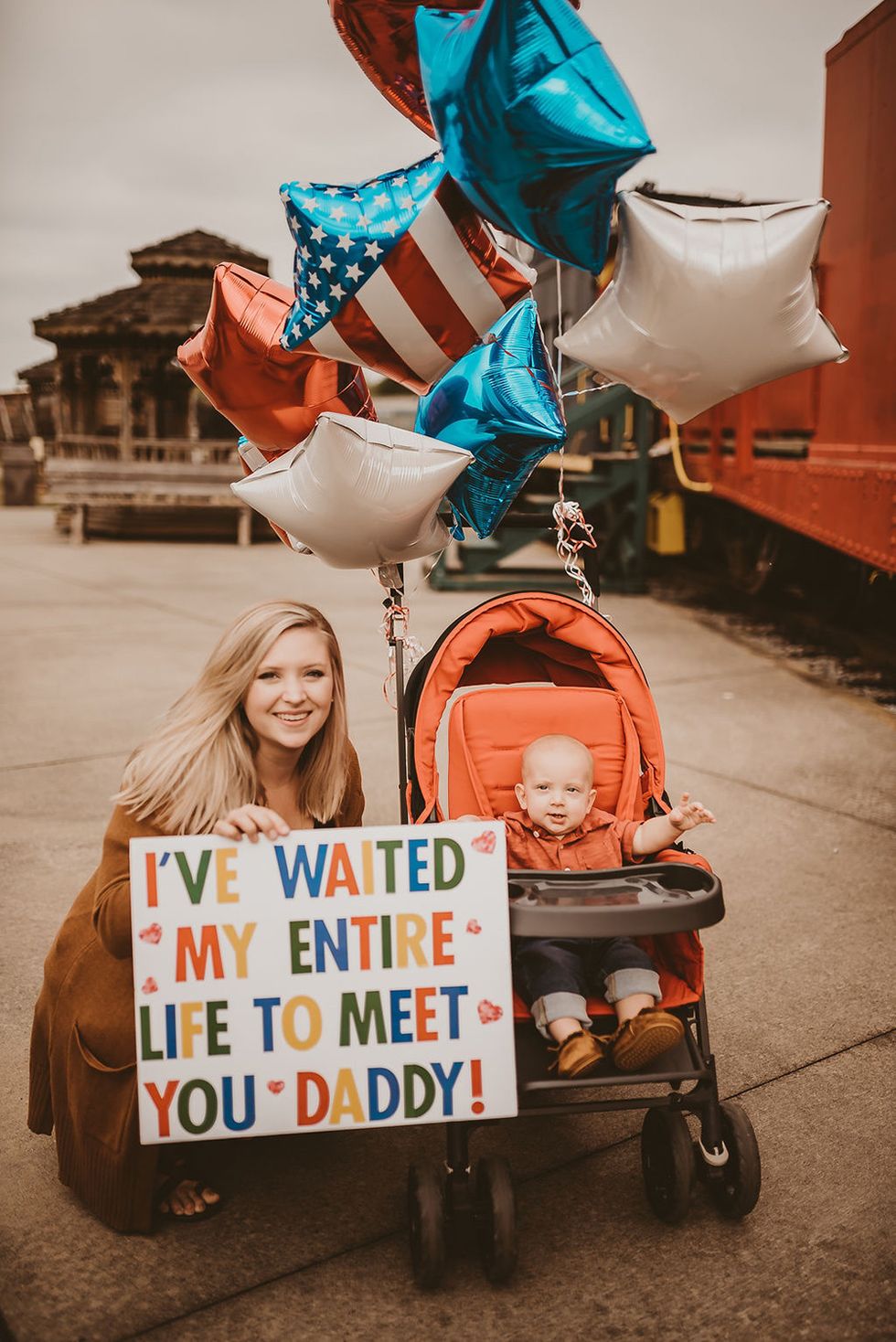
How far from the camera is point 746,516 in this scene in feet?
33.6

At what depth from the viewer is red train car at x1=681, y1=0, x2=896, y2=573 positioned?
6.32m

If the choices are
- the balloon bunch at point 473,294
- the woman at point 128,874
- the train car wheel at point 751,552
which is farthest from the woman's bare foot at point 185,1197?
the train car wheel at point 751,552

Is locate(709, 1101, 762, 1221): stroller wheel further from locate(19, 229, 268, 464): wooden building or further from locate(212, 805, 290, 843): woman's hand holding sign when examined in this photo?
locate(19, 229, 268, 464): wooden building

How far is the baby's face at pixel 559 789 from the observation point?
102 inches

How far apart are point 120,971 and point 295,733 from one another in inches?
24.4

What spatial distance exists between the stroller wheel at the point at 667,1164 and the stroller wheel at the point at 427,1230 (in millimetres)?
476

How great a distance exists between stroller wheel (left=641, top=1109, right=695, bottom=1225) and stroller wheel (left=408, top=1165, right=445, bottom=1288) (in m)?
0.48

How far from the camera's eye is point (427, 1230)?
2121 millimetres

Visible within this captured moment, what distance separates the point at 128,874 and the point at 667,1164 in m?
1.26

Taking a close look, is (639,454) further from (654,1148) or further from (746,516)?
(654,1148)

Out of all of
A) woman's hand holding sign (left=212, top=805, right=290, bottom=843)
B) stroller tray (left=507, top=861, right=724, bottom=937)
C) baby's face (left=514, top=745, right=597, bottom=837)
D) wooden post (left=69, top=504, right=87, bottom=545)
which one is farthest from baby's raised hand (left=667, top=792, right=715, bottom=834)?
wooden post (left=69, top=504, right=87, bottom=545)

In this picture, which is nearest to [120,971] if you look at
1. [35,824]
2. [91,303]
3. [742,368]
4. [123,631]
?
[742,368]

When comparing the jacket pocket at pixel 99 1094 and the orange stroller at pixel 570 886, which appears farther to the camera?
the jacket pocket at pixel 99 1094

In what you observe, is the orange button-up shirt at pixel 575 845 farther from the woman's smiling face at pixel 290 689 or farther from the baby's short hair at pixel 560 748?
the woman's smiling face at pixel 290 689
